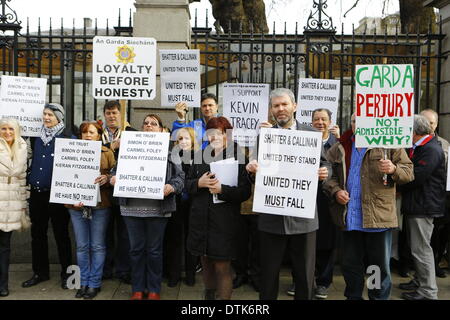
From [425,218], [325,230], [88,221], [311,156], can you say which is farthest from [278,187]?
[88,221]

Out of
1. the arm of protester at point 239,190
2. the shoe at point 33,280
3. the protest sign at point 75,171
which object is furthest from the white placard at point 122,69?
the shoe at point 33,280

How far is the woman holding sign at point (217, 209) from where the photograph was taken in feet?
13.8

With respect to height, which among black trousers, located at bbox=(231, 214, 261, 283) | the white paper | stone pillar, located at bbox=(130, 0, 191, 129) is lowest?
black trousers, located at bbox=(231, 214, 261, 283)

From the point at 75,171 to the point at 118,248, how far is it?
3.95 feet

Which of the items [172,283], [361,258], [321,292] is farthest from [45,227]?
[361,258]

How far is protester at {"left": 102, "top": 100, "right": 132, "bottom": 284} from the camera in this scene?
5.53 m

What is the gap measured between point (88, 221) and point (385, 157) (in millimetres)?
3196

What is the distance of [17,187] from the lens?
5.25m

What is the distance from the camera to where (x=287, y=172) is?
13.1 feet

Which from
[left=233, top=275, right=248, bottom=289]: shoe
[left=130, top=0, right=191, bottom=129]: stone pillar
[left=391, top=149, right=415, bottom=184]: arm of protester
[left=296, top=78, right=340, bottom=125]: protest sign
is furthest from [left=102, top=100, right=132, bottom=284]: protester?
[left=391, top=149, right=415, bottom=184]: arm of protester

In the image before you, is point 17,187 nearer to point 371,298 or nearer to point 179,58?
point 179,58

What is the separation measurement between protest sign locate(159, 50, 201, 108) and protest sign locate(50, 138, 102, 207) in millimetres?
1302

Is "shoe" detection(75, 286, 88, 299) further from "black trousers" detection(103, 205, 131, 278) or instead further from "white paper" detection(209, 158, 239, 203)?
"white paper" detection(209, 158, 239, 203)

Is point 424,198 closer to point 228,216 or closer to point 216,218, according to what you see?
point 228,216
